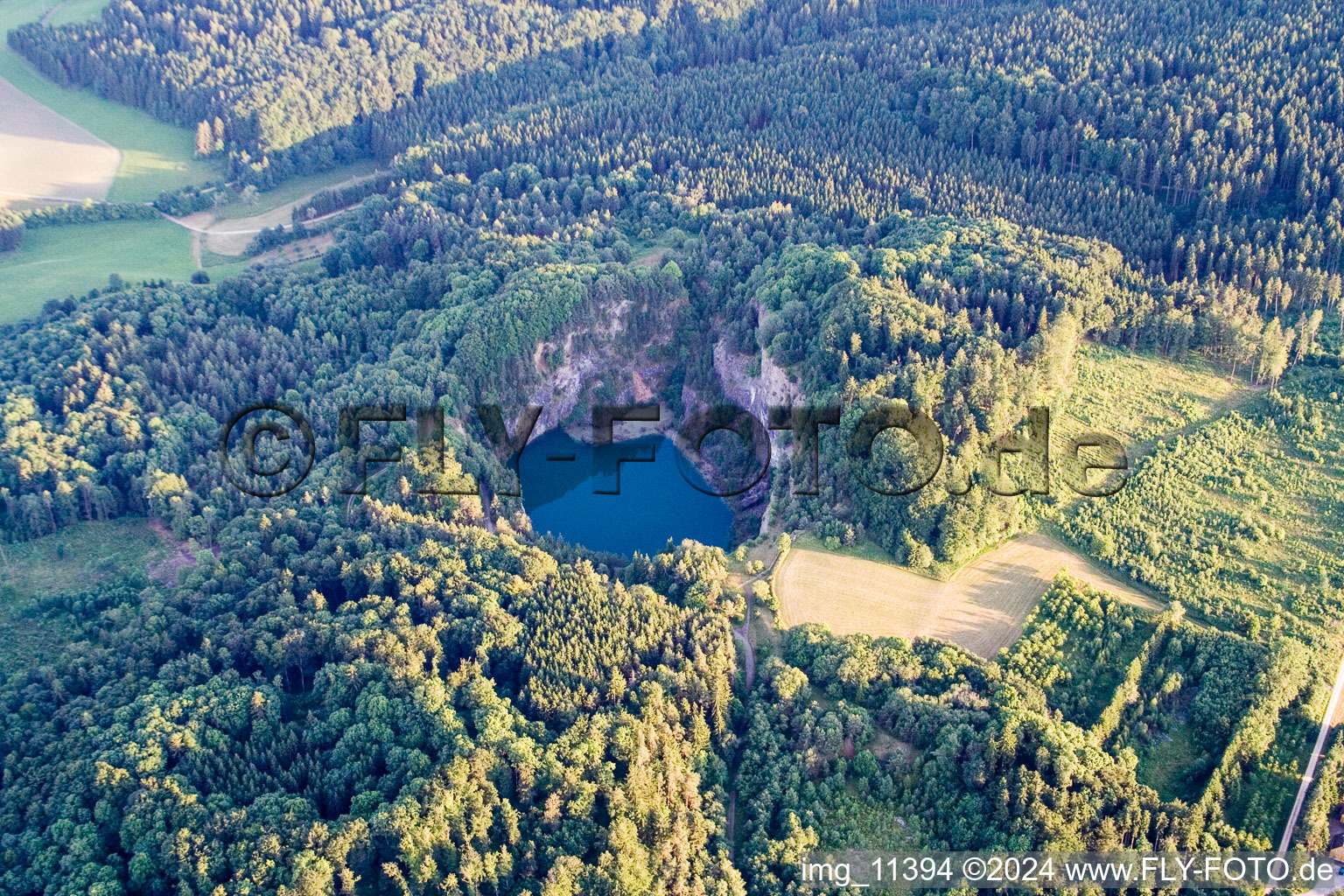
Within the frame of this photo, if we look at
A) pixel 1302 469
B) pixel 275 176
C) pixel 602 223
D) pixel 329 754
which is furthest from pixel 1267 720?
pixel 275 176

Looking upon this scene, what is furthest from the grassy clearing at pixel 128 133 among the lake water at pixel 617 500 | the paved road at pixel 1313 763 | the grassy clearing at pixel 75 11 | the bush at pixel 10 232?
the paved road at pixel 1313 763

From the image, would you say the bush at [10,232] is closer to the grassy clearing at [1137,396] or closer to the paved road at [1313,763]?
the grassy clearing at [1137,396]

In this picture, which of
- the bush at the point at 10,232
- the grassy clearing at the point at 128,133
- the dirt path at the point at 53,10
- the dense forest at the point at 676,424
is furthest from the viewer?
the dirt path at the point at 53,10

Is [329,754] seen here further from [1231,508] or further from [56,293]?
[56,293]

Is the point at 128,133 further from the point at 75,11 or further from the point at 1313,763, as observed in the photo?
the point at 1313,763

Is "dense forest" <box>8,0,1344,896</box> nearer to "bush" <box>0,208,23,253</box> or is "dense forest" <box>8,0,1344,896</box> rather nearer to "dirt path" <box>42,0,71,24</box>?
"bush" <box>0,208,23,253</box>

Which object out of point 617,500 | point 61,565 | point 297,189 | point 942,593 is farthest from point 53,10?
point 942,593
